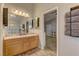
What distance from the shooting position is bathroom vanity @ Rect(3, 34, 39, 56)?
1.93 m

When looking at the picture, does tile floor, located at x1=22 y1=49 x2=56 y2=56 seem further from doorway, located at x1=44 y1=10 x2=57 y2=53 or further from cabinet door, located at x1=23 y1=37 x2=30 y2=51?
cabinet door, located at x1=23 y1=37 x2=30 y2=51

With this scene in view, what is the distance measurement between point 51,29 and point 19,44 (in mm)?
542

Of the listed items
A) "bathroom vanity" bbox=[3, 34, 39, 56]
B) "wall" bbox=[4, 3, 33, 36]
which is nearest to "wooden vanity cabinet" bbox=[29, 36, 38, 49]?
"bathroom vanity" bbox=[3, 34, 39, 56]

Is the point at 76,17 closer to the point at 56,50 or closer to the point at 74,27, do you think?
the point at 74,27

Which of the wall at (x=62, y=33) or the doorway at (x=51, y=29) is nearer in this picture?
the wall at (x=62, y=33)

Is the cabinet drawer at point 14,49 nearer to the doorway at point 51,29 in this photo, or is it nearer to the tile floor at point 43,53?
the tile floor at point 43,53

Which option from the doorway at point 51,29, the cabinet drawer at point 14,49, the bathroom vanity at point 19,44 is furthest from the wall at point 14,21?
the doorway at point 51,29

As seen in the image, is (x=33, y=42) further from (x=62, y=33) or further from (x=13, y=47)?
(x=62, y=33)

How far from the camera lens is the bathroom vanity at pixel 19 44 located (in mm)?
1926

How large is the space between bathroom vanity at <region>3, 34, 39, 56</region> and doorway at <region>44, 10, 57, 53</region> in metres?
0.18

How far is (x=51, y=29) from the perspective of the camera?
2.03 meters

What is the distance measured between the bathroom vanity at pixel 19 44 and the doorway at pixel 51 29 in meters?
0.18

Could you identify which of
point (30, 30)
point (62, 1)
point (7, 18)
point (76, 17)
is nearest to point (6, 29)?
point (7, 18)

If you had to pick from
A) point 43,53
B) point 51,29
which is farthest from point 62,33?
point 43,53
